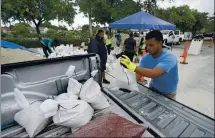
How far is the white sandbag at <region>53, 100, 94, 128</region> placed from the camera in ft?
4.21

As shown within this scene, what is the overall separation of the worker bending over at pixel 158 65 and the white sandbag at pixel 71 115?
88cm

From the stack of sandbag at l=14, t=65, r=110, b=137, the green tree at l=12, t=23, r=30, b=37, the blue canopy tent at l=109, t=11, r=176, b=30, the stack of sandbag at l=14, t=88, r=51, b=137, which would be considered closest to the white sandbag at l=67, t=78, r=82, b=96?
the stack of sandbag at l=14, t=65, r=110, b=137

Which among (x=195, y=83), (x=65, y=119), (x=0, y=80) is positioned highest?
(x=0, y=80)

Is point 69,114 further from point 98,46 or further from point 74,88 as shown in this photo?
point 98,46

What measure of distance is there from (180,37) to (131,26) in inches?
647

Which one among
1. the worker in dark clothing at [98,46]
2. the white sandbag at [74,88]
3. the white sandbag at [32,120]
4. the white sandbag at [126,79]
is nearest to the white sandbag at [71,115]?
the white sandbag at [32,120]

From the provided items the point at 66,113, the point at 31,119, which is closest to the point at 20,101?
the point at 31,119

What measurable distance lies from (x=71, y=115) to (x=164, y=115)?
2.75 feet

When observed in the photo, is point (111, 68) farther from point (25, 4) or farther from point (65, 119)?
point (25, 4)

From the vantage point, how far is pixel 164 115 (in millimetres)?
1553

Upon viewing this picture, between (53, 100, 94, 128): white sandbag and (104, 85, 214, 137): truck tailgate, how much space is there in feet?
1.48

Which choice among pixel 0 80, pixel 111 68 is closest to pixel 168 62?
pixel 0 80

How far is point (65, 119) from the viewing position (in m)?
1.28

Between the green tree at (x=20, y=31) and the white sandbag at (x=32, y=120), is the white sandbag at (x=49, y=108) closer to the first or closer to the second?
the white sandbag at (x=32, y=120)
